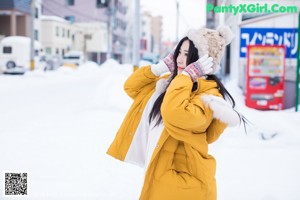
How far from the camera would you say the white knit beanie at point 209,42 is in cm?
219

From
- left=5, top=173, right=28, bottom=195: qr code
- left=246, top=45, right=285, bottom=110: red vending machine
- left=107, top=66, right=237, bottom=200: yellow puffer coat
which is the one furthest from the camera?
left=246, top=45, right=285, bottom=110: red vending machine

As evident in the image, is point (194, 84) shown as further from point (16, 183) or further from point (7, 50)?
point (7, 50)

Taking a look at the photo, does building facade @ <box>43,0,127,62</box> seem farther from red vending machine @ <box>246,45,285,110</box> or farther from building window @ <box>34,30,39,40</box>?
red vending machine @ <box>246,45,285,110</box>

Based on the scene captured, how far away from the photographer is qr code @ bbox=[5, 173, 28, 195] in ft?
12.7

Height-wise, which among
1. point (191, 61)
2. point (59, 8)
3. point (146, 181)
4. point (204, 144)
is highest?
point (59, 8)

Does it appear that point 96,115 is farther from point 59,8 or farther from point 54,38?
point 59,8

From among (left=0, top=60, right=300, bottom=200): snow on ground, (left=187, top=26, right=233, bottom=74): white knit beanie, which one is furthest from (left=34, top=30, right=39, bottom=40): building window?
(left=187, top=26, right=233, bottom=74): white knit beanie

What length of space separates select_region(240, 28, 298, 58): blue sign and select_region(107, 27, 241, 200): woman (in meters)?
9.43

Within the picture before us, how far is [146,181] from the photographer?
2275mm

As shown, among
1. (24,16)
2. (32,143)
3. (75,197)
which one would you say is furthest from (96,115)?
(24,16)

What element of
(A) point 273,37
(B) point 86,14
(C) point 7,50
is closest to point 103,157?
(A) point 273,37

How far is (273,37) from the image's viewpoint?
1130 cm

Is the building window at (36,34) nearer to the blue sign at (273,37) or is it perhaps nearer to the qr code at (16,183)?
the blue sign at (273,37)

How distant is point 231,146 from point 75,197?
3.25m
